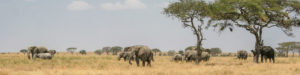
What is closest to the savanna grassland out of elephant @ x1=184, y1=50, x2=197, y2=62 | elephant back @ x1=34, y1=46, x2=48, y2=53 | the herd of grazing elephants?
the herd of grazing elephants

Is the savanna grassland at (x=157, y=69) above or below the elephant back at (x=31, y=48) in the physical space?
below

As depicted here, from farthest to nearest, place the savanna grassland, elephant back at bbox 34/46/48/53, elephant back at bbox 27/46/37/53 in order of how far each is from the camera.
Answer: elephant back at bbox 27/46/37/53 → elephant back at bbox 34/46/48/53 → the savanna grassland

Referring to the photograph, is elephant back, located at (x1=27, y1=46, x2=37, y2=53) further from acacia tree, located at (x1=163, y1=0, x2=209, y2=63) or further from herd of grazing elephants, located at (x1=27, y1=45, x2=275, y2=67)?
acacia tree, located at (x1=163, y1=0, x2=209, y2=63)

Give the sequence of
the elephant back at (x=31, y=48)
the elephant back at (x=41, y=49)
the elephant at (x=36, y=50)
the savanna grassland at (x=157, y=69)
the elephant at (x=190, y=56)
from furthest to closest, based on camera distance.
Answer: the elephant back at (x=31, y=48) < the elephant at (x=36, y=50) < the elephant back at (x=41, y=49) < the elephant at (x=190, y=56) < the savanna grassland at (x=157, y=69)

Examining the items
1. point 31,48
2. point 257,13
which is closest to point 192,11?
point 257,13

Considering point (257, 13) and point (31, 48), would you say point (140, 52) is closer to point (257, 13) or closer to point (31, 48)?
point (257, 13)

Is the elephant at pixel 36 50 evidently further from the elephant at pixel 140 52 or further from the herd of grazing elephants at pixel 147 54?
the elephant at pixel 140 52

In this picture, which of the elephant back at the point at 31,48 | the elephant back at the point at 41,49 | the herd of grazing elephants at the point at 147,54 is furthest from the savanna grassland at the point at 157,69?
the elephant back at the point at 31,48

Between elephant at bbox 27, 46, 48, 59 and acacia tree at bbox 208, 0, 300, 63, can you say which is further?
elephant at bbox 27, 46, 48, 59

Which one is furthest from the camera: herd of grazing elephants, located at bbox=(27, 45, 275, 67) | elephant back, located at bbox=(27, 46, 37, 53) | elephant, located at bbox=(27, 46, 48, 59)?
elephant back, located at bbox=(27, 46, 37, 53)

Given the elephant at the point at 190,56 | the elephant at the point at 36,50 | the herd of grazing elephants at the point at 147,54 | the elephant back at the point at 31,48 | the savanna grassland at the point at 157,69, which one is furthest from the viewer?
the elephant back at the point at 31,48

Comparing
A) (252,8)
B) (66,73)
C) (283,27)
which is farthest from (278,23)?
(66,73)

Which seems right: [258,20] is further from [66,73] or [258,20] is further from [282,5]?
[66,73]

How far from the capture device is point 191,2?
33031 millimetres
